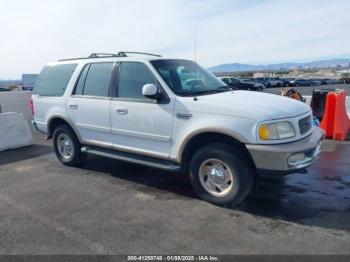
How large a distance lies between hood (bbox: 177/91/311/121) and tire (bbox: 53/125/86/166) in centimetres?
256

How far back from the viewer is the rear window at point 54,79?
6.59m

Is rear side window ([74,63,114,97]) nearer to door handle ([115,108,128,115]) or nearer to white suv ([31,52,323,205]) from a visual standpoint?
white suv ([31,52,323,205])

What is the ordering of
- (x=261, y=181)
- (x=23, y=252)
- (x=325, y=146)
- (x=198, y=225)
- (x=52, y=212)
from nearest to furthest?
(x=23, y=252), (x=198, y=225), (x=52, y=212), (x=261, y=181), (x=325, y=146)

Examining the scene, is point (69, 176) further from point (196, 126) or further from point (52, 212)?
point (196, 126)

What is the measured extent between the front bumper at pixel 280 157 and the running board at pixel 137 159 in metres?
1.18

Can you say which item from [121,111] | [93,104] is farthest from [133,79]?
[93,104]

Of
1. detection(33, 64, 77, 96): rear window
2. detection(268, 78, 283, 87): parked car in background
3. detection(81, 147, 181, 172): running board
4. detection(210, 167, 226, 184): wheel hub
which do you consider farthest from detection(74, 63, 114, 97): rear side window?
detection(268, 78, 283, 87): parked car in background

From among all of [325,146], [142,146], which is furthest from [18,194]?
[325,146]

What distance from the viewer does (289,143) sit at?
4336 millimetres

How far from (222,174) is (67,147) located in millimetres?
3343

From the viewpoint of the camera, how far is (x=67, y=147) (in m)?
6.78

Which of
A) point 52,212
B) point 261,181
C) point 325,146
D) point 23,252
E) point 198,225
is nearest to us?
point 23,252

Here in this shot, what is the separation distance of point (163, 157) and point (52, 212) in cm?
162

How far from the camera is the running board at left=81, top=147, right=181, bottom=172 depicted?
5060 mm
